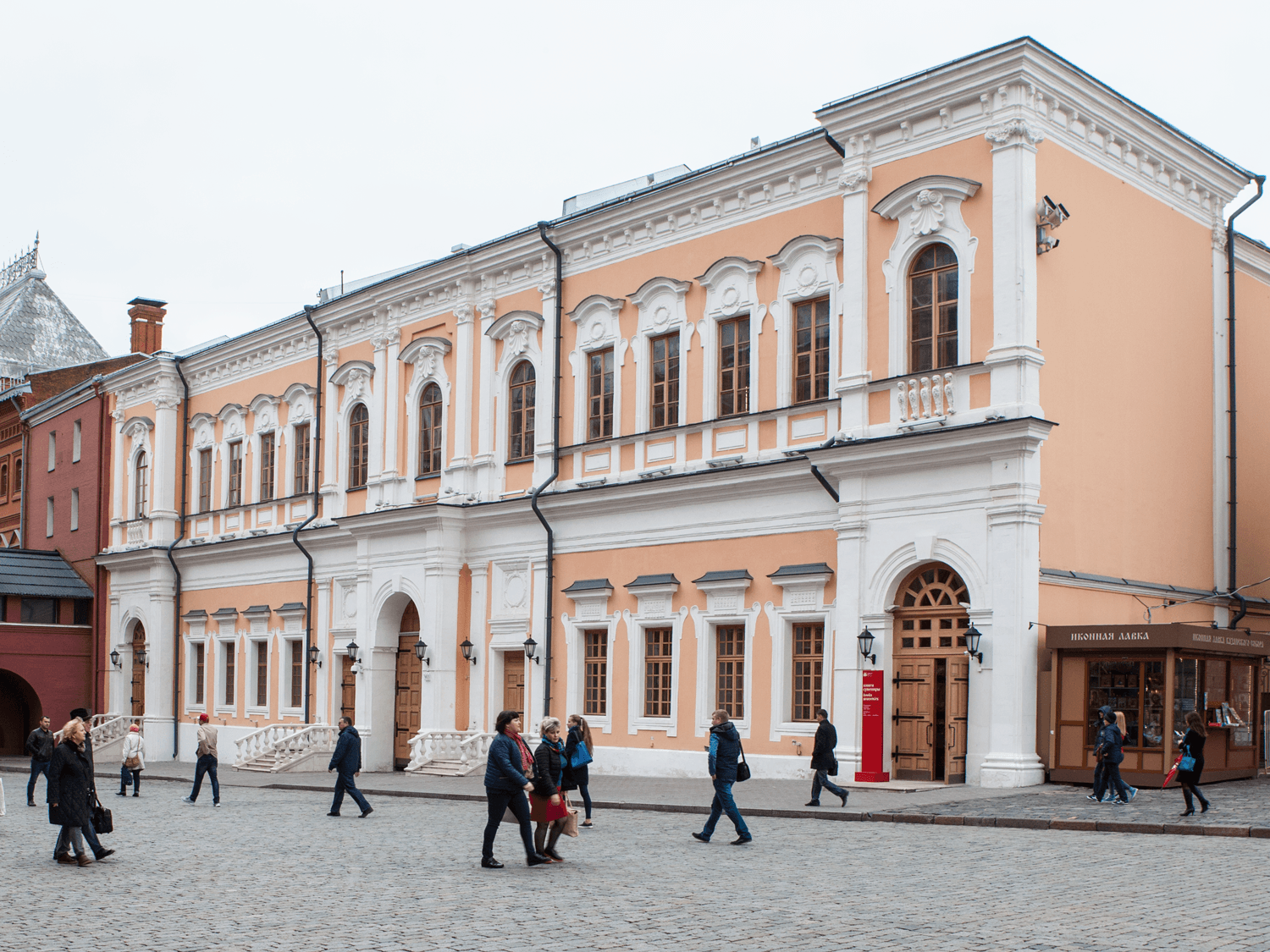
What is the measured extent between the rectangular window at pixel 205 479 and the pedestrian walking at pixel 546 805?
2790 centimetres

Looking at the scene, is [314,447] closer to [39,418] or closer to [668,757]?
[668,757]

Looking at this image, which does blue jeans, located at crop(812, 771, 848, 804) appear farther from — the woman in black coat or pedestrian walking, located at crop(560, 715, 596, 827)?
the woman in black coat

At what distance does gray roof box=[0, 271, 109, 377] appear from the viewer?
57281 mm

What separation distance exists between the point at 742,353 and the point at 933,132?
5.27 metres

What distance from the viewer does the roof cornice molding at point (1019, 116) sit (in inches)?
833

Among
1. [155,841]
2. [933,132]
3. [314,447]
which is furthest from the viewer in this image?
[314,447]

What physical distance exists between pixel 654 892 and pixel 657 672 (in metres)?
14.6

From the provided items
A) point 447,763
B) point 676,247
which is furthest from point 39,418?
point 676,247

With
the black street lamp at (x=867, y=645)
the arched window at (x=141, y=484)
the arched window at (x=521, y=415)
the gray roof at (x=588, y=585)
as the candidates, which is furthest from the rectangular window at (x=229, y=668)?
the black street lamp at (x=867, y=645)

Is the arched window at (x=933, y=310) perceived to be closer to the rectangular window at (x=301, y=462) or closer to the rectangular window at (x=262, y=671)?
the rectangular window at (x=301, y=462)

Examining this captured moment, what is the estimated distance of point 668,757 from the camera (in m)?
25.5

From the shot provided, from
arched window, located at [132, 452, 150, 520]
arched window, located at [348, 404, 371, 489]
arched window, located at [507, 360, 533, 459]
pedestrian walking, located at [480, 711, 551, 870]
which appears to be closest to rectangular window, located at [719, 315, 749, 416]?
arched window, located at [507, 360, 533, 459]

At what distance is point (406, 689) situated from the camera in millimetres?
32344

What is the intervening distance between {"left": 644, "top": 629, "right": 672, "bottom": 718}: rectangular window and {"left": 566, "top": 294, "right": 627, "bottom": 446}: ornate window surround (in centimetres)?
391
